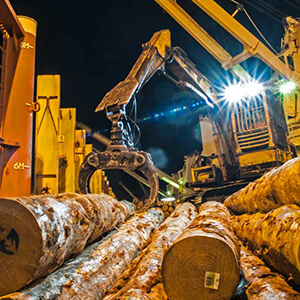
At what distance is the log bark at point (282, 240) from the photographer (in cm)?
213

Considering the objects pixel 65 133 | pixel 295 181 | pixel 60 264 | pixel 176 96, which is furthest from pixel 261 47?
pixel 176 96

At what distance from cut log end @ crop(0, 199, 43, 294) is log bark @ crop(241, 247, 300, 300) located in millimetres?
1627

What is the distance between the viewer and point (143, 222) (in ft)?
17.9

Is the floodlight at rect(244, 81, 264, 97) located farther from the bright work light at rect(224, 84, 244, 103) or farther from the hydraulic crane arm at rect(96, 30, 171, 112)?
the hydraulic crane arm at rect(96, 30, 171, 112)

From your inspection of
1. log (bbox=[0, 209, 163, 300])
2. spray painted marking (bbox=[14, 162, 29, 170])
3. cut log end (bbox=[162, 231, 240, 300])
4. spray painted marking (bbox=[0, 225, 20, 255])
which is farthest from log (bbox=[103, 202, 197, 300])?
spray painted marking (bbox=[14, 162, 29, 170])

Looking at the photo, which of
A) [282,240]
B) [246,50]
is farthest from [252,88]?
[282,240]

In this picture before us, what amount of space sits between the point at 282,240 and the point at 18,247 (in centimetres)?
198

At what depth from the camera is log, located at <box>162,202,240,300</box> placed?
1.98 meters

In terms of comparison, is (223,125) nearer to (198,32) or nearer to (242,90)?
(242,90)

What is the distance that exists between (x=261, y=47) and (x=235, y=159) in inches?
139

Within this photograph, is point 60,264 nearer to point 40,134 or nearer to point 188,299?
point 188,299

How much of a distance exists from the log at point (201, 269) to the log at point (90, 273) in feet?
2.85

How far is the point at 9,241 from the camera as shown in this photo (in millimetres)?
2141

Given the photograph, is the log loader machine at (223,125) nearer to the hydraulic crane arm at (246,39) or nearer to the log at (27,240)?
the hydraulic crane arm at (246,39)
